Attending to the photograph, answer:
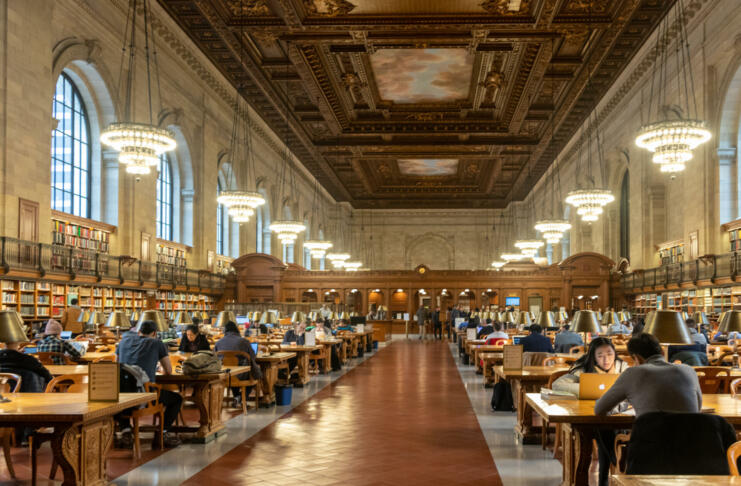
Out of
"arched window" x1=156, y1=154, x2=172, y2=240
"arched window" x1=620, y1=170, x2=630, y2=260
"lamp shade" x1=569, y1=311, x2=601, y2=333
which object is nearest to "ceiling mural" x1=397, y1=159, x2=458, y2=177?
"arched window" x1=620, y1=170, x2=630, y2=260

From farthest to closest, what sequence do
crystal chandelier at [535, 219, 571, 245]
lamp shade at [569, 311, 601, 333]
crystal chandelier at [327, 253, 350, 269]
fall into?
1. crystal chandelier at [327, 253, 350, 269]
2. crystal chandelier at [535, 219, 571, 245]
3. lamp shade at [569, 311, 601, 333]

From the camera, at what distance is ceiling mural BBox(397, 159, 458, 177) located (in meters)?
34.0

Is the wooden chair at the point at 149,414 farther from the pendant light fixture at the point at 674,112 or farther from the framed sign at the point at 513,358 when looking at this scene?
the pendant light fixture at the point at 674,112

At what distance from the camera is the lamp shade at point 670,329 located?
16.5ft

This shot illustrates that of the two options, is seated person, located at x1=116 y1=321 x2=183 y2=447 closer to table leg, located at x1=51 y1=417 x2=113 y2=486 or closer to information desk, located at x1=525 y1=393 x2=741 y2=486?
table leg, located at x1=51 y1=417 x2=113 y2=486

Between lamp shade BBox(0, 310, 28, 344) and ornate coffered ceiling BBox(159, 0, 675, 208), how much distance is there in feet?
34.7

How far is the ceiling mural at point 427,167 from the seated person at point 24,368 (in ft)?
93.3

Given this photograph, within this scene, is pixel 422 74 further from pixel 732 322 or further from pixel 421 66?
pixel 732 322

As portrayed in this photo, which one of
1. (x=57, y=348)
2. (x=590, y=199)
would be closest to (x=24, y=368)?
(x=57, y=348)

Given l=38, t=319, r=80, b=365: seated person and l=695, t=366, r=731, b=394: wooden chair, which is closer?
l=695, t=366, r=731, b=394: wooden chair

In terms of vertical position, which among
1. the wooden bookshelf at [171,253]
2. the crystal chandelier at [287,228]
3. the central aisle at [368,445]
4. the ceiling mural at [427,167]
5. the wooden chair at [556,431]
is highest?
the ceiling mural at [427,167]

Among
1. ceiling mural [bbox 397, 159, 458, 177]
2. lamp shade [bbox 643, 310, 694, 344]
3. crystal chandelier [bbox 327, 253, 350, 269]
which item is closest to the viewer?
lamp shade [bbox 643, 310, 694, 344]

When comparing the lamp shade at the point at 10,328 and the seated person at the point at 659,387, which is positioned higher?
the lamp shade at the point at 10,328

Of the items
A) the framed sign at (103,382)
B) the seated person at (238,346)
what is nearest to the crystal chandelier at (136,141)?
the seated person at (238,346)
